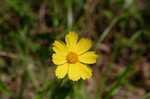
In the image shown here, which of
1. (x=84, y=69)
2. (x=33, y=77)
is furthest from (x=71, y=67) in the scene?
(x=33, y=77)

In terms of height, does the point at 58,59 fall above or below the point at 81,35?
below

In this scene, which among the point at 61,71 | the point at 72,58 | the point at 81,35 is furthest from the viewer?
the point at 81,35

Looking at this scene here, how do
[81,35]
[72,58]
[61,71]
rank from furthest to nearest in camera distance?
[81,35]
[72,58]
[61,71]

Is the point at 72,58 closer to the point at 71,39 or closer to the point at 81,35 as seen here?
the point at 71,39

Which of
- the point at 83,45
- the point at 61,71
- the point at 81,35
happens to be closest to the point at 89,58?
the point at 83,45

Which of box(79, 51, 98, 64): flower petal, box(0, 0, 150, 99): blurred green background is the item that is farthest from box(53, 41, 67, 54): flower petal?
box(0, 0, 150, 99): blurred green background

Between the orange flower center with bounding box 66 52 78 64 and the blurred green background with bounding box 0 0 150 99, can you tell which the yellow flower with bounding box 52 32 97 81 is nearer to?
the orange flower center with bounding box 66 52 78 64

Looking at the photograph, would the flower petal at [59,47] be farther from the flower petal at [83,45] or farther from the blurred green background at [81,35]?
the blurred green background at [81,35]
